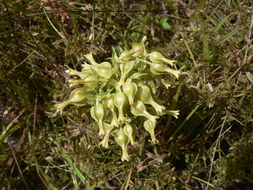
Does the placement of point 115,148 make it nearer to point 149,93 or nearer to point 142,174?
point 142,174

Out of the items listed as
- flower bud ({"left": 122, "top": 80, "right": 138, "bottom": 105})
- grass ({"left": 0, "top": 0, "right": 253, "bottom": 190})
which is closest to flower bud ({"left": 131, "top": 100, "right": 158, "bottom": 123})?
flower bud ({"left": 122, "top": 80, "right": 138, "bottom": 105})

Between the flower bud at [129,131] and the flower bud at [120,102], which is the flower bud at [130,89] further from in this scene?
the flower bud at [129,131]

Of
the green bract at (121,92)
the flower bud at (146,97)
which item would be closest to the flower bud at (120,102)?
the green bract at (121,92)

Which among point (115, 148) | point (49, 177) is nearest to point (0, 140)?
point (49, 177)

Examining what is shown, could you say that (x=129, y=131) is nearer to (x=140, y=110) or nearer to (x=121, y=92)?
(x=140, y=110)

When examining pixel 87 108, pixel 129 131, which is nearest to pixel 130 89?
pixel 129 131

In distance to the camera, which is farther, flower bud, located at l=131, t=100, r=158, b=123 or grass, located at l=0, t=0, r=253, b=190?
grass, located at l=0, t=0, r=253, b=190

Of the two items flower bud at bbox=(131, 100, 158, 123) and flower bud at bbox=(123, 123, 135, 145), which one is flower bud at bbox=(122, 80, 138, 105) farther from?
flower bud at bbox=(123, 123, 135, 145)
